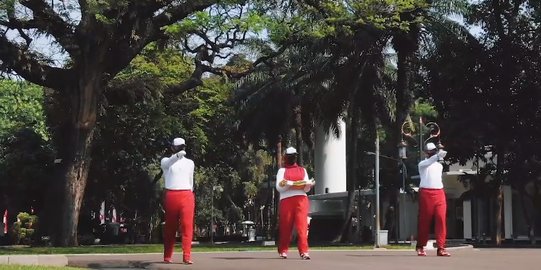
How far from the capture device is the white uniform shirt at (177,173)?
11805 millimetres

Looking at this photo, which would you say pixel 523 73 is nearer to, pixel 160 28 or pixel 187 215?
pixel 160 28

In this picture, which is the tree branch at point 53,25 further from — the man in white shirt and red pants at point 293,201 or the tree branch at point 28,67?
the man in white shirt and red pants at point 293,201

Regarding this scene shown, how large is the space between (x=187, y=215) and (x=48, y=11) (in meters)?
14.1

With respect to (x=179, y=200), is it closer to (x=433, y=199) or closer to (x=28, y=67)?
(x=433, y=199)

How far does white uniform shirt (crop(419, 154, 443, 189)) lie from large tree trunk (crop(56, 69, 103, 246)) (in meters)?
14.0

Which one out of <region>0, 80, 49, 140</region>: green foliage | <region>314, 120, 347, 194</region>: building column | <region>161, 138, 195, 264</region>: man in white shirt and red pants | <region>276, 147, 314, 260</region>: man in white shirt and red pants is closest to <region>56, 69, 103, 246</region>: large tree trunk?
<region>276, 147, 314, 260</region>: man in white shirt and red pants

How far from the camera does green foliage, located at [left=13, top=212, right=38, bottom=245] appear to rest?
4950cm

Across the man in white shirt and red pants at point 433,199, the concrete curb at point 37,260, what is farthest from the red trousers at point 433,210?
the concrete curb at point 37,260

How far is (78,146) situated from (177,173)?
47.3 feet

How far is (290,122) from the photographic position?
47.0m

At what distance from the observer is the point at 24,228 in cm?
5056

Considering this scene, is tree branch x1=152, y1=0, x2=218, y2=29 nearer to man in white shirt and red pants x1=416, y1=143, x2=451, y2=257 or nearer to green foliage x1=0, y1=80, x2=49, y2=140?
man in white shirt and red pants x1=416, y1=143, x2=451, y2=257

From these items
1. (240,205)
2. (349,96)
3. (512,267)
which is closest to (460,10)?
(349,96)

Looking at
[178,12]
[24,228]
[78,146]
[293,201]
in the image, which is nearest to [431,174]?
[293,201]
